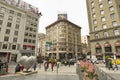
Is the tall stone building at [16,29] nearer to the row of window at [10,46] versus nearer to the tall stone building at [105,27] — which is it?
the row of window at [10,46]

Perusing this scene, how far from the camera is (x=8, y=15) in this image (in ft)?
122

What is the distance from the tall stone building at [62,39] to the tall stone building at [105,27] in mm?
23081

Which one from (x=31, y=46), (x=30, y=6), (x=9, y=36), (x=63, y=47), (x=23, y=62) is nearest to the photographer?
(x=23, y=62)

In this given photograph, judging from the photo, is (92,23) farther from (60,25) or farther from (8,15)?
(8,15)

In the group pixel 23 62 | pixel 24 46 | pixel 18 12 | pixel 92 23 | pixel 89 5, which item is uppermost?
pixel 89 5

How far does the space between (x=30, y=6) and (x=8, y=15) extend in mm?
12666

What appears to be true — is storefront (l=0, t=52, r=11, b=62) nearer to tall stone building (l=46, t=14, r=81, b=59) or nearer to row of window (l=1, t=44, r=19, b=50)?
row of window (l=1, t=44, r=19, b=50)

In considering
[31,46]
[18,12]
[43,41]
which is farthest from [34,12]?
[43,41]

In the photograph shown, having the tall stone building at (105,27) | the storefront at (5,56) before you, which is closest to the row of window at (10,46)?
the storefront at (5,56)

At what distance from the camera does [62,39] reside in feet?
212

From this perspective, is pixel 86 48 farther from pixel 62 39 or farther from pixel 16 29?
pixel 16 29

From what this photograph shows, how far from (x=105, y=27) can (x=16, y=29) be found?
34234mm

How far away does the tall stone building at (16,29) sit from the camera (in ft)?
115

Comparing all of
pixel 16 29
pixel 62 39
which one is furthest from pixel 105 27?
pixel 16 29
